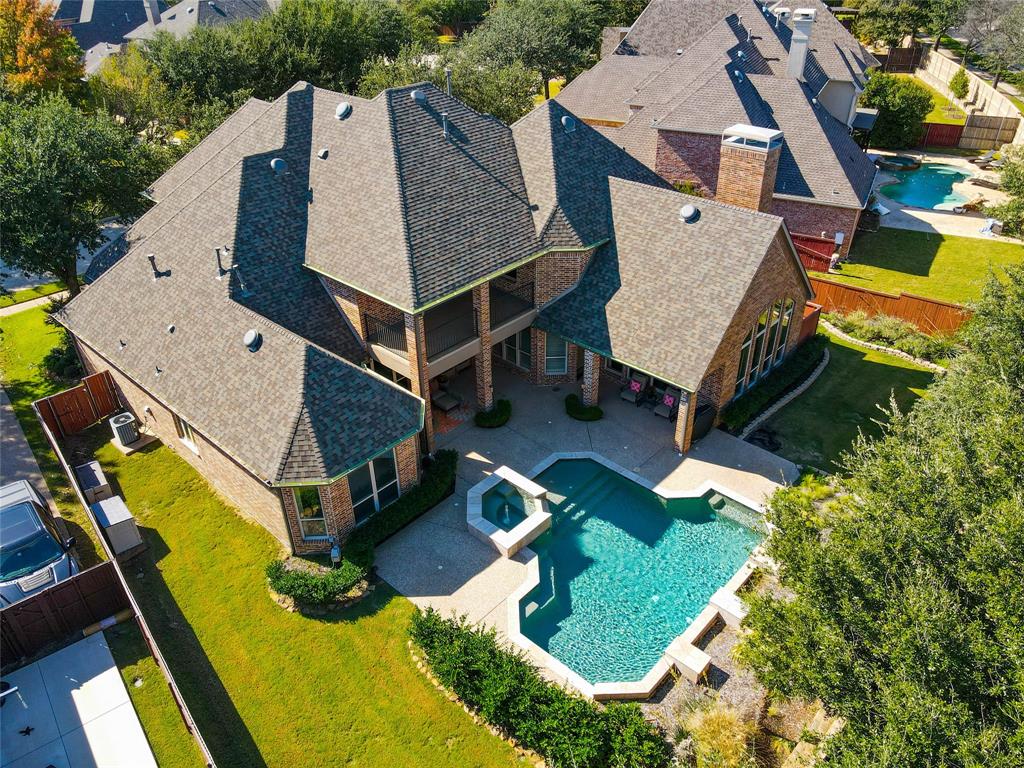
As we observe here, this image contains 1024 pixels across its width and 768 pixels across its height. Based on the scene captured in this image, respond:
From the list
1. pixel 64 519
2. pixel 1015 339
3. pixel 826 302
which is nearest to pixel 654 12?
pixel 826 302

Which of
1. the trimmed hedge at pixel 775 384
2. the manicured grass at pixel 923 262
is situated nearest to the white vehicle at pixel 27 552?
the trimmed hedge at pixel 775 384

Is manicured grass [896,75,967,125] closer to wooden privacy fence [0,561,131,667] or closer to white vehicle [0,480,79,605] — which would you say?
wooden privacy fence [0,561,131,667]

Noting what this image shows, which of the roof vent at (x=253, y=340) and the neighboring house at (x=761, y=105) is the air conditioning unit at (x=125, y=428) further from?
the neighboring house at (x=761, y=105)

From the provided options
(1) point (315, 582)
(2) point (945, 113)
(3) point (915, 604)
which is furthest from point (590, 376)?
(2) point (945, 113)

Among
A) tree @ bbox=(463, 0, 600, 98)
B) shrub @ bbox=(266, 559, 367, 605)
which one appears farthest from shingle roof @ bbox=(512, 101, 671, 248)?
tree @ bbox=(463, 0, 600, 98)

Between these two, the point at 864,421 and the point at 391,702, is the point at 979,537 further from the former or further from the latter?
the point at 864,421

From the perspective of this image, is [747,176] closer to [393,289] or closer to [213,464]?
[393,289]
